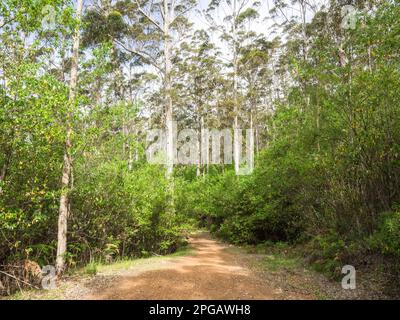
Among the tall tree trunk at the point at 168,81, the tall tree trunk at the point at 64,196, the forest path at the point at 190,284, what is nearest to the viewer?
the forest path at the point at 190,284

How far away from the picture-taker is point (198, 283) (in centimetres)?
607

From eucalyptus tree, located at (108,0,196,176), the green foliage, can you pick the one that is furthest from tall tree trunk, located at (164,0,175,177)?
the green foliage

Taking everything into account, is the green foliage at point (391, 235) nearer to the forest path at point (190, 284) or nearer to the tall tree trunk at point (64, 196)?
the forest path at point (190, 284)

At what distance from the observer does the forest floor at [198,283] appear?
554cm

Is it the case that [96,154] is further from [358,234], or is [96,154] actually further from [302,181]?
[358,234]

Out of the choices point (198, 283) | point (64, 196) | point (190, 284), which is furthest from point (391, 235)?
point (64, 196)

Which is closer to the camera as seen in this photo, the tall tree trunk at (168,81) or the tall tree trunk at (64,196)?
the tall tree trunk at (64,196)

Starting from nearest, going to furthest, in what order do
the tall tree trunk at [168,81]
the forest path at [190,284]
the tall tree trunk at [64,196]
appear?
the forest path at [190,284]
the tall tree trunk at [64,196]
the tall tree trunk at [168,81]

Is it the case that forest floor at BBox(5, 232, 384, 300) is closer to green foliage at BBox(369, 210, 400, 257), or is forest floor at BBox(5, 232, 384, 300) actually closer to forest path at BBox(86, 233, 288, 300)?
forest path at BBox(86, 233, 288, 300)

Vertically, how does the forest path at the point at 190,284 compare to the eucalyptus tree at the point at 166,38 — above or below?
below

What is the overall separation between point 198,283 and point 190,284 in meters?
0.18

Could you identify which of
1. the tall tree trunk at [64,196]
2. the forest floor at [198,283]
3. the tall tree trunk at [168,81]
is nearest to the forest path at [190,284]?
the forest floor at [198,283]
